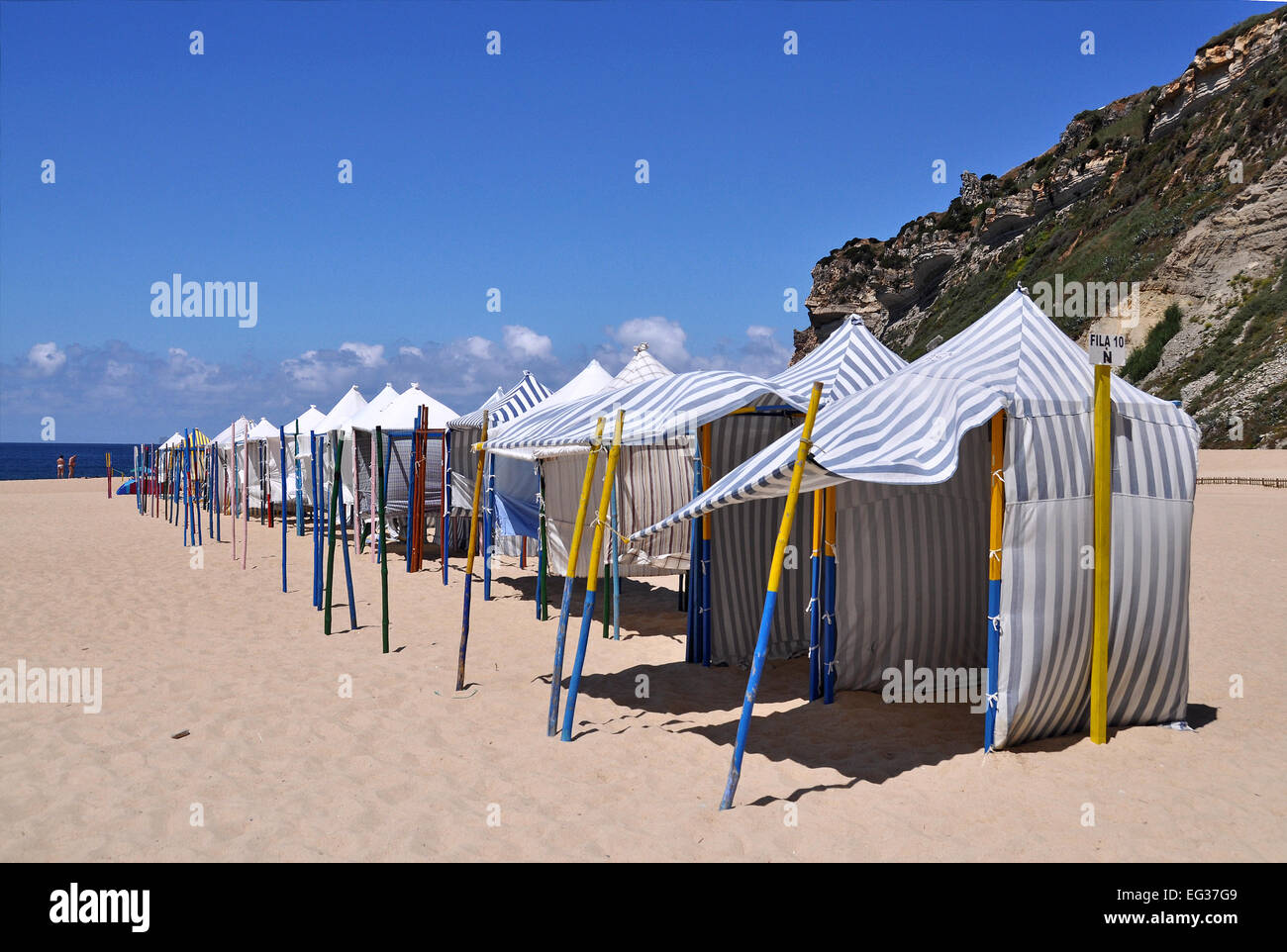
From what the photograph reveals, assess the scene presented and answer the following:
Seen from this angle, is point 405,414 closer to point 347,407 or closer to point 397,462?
point 397,462

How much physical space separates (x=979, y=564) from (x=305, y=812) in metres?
→ 5.17

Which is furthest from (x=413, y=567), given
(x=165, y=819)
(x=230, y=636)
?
(x=165, y=819)

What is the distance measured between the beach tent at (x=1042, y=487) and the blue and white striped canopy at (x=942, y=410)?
0.5 inches

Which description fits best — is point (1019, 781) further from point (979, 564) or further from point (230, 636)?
point (230, 636)

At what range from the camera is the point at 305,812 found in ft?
15.3

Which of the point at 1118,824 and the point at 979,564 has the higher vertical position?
the point at 979,564

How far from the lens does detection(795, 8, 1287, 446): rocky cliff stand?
28844mm

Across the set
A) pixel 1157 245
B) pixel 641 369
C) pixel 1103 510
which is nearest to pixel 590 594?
pixel 1103 510

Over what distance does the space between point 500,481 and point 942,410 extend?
775 centimetres

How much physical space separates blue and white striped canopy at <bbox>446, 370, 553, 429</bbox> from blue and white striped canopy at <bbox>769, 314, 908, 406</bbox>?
5.37 metres

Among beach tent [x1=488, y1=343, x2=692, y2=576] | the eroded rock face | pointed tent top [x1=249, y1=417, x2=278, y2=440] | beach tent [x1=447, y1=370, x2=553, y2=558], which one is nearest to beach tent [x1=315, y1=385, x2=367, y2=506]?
beach tent [x1=447, y1=370, x2=553, y2=558]

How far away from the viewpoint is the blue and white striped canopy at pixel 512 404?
41.8ft

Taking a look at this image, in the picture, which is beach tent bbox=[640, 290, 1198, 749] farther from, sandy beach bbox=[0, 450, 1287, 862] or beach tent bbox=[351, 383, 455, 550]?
beach tent bbox=[351, 383, 455, 550]

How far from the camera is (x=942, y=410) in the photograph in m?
5.25
